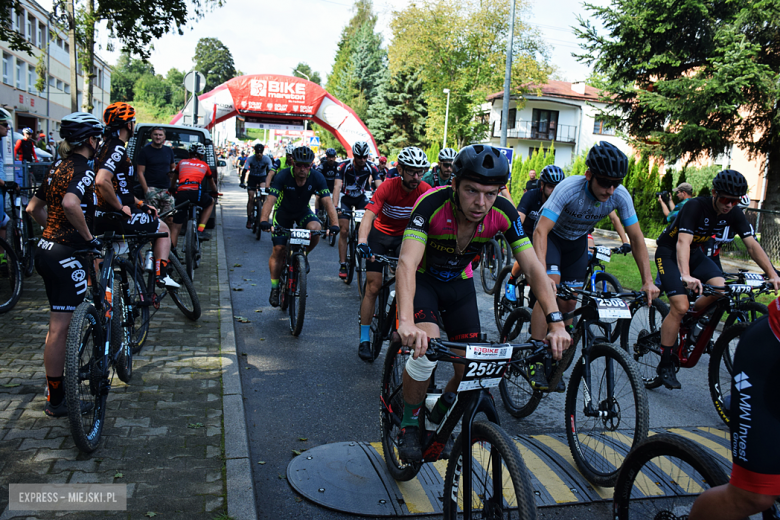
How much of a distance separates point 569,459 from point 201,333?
4.08 metres

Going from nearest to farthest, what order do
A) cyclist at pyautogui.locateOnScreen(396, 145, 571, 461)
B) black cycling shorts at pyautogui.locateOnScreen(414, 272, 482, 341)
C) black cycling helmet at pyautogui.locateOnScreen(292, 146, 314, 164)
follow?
cyclist at pyautogui.locateOnScreen(396, 145, 571, 461) → black cycling shorts at pyautogui.locateOnScreen(414, 272, 482, 341) → black cycling helmet at pyautogui.locateOnScreen(292, 146, 314, 164)

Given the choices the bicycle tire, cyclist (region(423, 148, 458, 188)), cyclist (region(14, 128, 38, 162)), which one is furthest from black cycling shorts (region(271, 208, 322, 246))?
cyclist (region(14, 128, 38, 162))

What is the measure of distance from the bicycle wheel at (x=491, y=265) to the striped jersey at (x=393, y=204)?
11.5 ft

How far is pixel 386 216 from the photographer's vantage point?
22.6 ft

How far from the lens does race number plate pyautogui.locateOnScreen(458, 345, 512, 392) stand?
269cm

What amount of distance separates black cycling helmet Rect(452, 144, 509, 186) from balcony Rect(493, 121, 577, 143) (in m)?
61.0

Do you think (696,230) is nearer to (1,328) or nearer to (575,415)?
(575,415)

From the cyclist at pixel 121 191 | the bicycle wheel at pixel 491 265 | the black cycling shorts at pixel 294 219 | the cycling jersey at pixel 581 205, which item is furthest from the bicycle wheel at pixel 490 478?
the bicycle wheel at pixel 491 265

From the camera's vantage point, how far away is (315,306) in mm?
8727

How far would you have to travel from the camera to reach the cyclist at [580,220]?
4.59m

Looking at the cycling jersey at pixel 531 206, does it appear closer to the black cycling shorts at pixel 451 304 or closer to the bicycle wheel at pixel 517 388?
the bicycle wheel at pixel 517 388

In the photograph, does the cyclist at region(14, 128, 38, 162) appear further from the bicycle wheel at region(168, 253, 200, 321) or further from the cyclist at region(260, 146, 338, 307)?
the bicycle wheel at region(168, 253, 200, 321)

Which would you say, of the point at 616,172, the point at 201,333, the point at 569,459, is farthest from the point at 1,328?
the point at 616,172

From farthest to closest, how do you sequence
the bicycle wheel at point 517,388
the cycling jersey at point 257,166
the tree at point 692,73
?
the tree at point 692,73 → the cycling jersey at point 257,166 → the bicycle wheel at point 517,388
